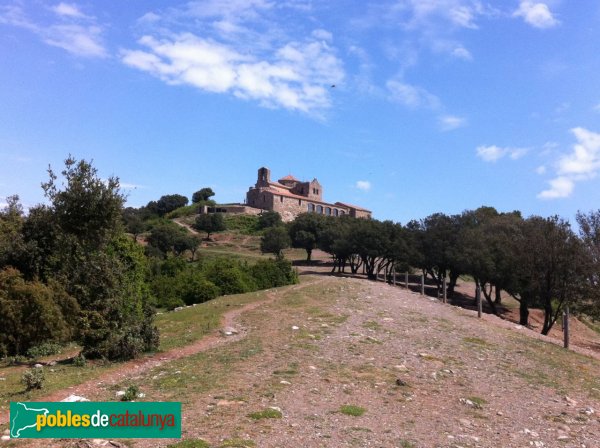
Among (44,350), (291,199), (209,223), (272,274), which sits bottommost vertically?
(44,350)

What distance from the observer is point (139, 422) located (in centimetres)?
791

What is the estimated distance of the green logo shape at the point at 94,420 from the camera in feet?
25.0

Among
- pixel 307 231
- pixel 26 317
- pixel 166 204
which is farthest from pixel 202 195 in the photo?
pixel 26 317

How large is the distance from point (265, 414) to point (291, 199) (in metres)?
138

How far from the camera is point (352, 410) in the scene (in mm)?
9461

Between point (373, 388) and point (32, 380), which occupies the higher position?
point (373, 388)

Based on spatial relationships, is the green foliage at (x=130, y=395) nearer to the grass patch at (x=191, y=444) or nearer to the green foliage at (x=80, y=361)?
the grass patch at (x=191, y=444)

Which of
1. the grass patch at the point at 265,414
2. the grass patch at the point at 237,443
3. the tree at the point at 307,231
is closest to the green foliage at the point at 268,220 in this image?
the tree at the point at 307,231

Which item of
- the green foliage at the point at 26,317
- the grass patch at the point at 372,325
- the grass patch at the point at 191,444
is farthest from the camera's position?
the grass patch at the point at 372,325

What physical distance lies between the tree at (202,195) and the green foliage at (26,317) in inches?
5892

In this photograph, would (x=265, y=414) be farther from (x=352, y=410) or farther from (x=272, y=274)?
(x=272, y=274)

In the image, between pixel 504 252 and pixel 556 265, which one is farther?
pixel 504 252

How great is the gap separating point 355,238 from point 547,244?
99.7ft

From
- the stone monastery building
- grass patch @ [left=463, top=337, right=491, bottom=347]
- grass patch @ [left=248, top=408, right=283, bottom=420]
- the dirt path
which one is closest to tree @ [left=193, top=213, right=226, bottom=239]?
the stone monastery building
